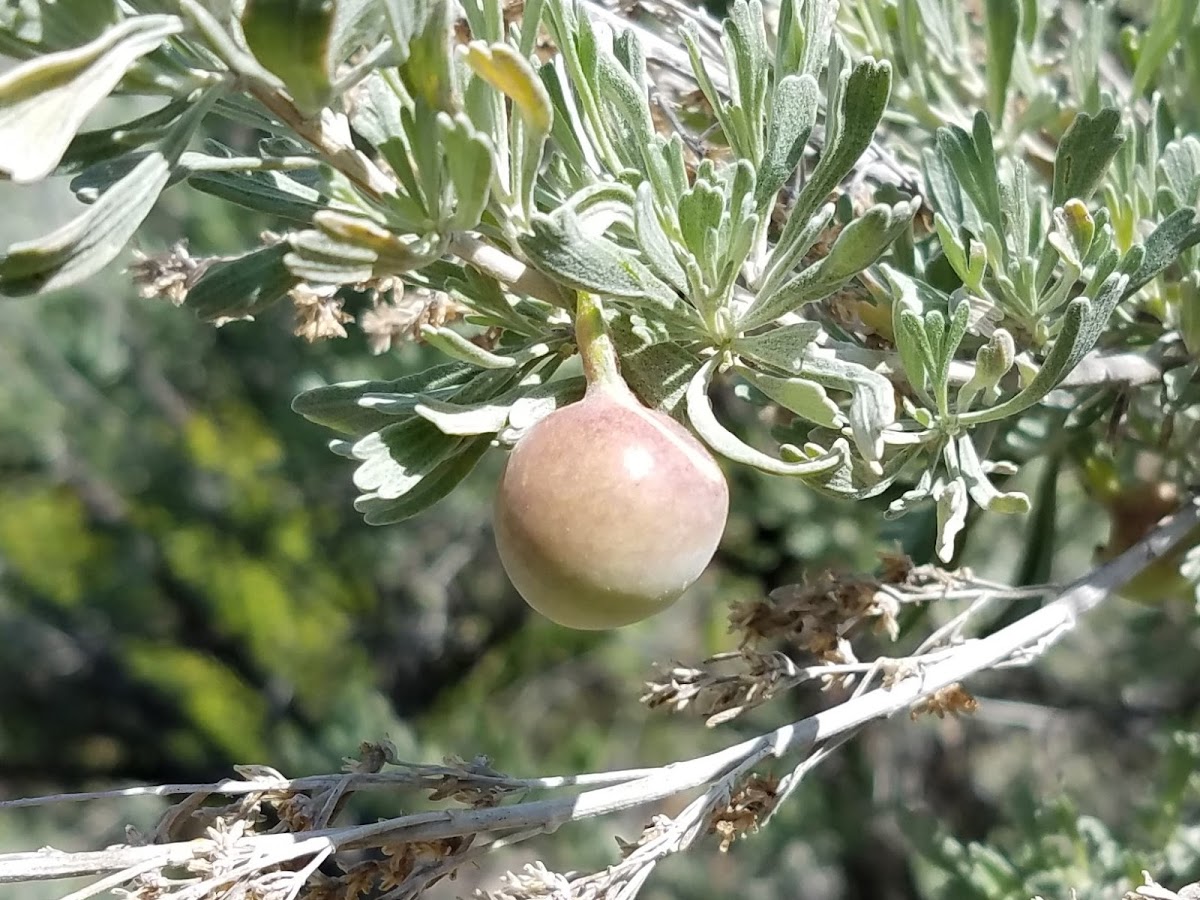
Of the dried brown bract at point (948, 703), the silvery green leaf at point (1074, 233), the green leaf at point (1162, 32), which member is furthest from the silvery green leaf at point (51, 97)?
the green leaf at point (1162, 32)

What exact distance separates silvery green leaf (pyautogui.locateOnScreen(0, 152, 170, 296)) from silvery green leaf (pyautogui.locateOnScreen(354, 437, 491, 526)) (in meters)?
0.19

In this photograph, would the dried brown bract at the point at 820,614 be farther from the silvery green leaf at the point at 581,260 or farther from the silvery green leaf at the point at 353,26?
the silvery green leaf at the point at 353,26

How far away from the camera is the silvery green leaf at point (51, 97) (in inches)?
15.7

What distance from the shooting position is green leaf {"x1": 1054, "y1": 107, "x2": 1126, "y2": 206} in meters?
0.62

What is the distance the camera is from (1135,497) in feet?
3.04

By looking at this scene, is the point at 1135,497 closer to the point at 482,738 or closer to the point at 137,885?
the point at 137,885

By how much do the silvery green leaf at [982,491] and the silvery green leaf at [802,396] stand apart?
0.08 meters

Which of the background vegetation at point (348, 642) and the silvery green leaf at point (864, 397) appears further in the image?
the background vegetation at point (348, 642)

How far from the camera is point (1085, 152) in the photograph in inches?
24.8

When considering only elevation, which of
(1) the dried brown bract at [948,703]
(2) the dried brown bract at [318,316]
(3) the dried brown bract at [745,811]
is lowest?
(1) the dried brown bract at [948,703]

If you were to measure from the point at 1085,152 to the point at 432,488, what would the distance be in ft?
1.35

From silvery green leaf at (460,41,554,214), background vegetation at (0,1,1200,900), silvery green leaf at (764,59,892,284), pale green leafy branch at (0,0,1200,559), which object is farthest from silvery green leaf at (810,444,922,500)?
background vegetation at (0,1,1200,900)

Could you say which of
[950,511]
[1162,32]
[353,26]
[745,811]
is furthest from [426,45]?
[1162,32]

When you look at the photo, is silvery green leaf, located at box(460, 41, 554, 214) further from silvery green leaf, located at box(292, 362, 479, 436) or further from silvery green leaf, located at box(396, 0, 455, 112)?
silvery green leaf, located at box(292, 362, 479, 436)
